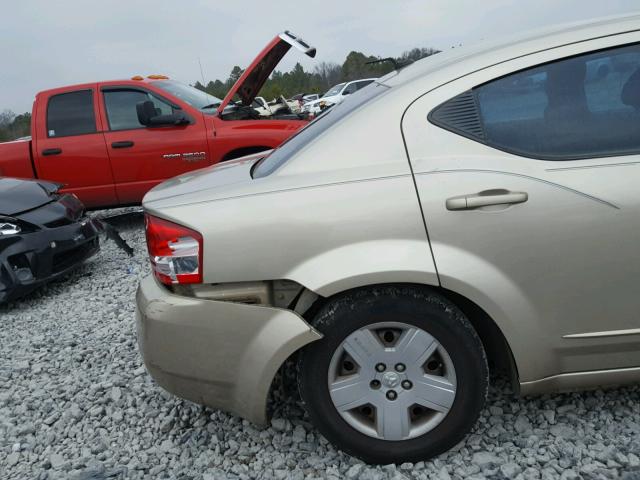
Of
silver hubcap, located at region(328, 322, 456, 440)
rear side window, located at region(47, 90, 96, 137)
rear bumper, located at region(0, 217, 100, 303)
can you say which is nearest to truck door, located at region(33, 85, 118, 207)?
rear side window, located at region(47, 90, 96, 137)

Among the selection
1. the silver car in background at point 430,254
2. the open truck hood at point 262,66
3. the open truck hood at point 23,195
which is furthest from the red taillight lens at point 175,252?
the open truck hood at point 262,66

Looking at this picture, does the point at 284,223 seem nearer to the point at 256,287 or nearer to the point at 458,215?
the point at 256,287

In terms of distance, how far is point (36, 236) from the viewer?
14.9 feet

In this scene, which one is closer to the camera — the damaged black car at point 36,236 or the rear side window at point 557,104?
the rear side window at point 557,104

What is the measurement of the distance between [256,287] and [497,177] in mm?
972

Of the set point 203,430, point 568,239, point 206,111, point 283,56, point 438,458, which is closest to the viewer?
point 568,239

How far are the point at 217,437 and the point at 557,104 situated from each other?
2.01m

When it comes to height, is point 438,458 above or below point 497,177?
below

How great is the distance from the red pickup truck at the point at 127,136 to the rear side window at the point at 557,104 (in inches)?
168

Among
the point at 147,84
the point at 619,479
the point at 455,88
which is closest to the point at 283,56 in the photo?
the point at 147,84

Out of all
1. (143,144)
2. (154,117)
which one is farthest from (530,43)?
(143,144)

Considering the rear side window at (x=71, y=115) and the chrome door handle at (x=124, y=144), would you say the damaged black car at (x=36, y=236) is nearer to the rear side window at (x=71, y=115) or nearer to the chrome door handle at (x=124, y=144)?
the chrome door handle at (x=124, y=144)

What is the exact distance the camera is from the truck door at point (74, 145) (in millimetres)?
6465

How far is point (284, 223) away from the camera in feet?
6.95
